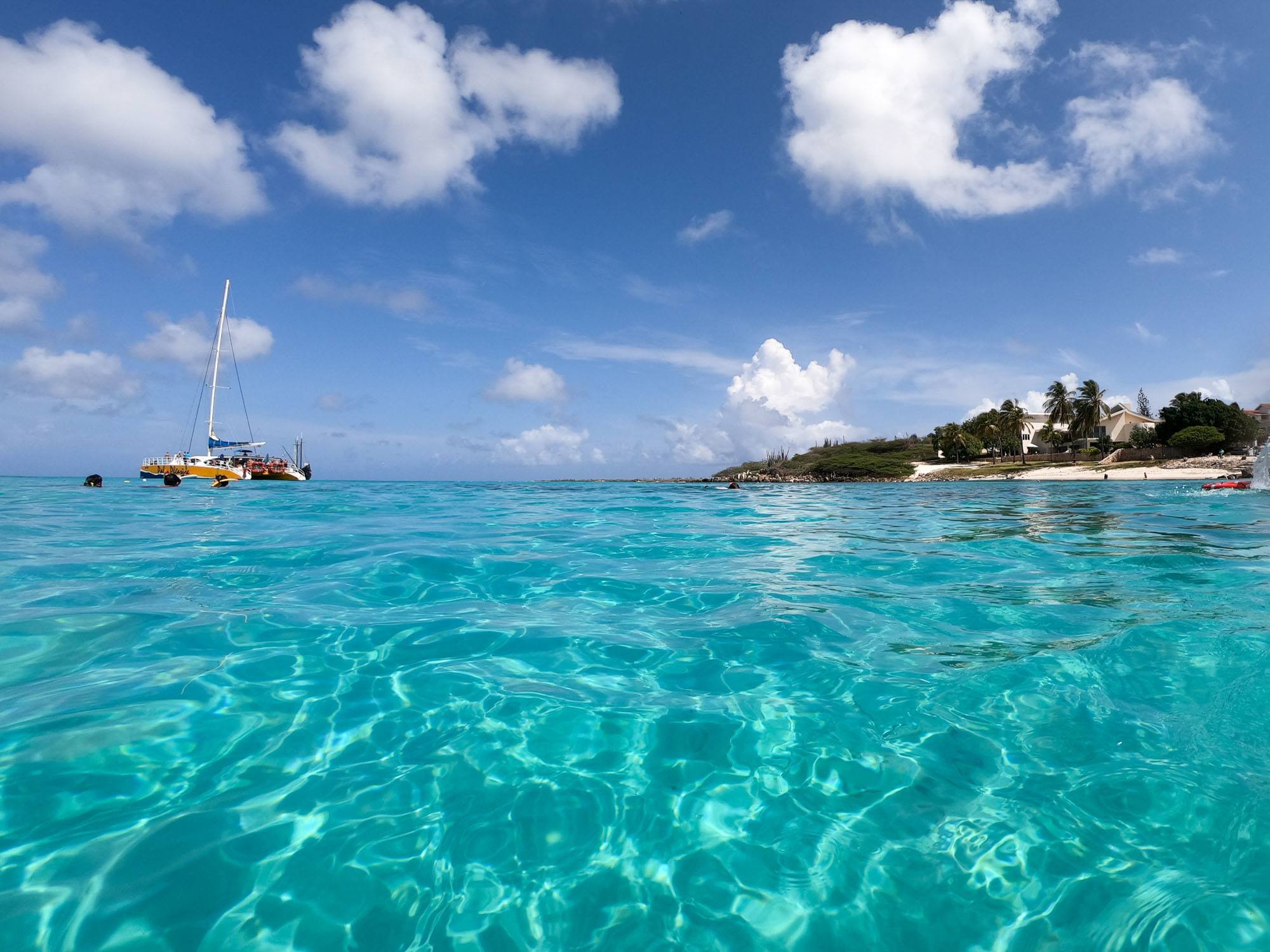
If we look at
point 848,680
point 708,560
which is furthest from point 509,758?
point 708,560

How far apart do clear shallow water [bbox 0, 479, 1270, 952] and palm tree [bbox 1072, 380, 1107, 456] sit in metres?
84.7

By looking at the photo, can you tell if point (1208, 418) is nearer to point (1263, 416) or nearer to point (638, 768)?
point (1263, 416)

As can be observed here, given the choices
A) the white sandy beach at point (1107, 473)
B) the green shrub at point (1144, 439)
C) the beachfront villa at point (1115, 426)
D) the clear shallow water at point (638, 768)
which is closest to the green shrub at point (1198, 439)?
the green shrub at point (1144, 439)

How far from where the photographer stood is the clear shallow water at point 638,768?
106 inches

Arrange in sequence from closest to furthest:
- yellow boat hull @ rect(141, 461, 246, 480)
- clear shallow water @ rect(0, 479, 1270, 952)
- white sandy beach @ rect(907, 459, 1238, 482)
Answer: clear shallow water @ rect(0, 479, 1270, 952) → white sandy beach @ rect(907, 459, 1238, 482) → yellow boat hull @ rect(141, 461, 246, 480)

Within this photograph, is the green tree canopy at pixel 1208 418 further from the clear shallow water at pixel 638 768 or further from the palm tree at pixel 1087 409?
the clear shallow water at pixel 638 768

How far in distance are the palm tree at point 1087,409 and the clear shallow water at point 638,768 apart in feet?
278

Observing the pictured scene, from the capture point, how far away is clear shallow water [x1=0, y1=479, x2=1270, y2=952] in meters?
2.70

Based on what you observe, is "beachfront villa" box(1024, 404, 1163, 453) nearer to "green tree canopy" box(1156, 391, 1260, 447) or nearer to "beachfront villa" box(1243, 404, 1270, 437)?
"beachfront villa" box(1243, 404, 1270, 437)

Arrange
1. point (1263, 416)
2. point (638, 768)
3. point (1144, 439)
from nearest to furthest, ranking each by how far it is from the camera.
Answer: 1. point (638, 768)
2. point (1144, 439)
3. point (1263, 416)

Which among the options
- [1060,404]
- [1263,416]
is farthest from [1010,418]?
[1263,416]

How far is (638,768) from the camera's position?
3783 mm

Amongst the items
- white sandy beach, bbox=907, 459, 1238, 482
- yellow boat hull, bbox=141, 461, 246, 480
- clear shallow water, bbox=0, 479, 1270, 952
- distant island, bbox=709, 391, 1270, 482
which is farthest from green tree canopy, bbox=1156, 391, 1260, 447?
yellow boat hull, bbox=141, 461, 246, 480

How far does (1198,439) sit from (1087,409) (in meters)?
13.3
